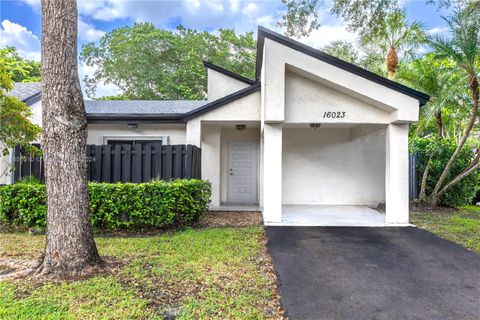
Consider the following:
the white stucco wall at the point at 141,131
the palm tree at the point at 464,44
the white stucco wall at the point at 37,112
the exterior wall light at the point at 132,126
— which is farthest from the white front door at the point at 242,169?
the white stucco wall at the point at 37,112

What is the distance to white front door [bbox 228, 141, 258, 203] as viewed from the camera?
11766 mm

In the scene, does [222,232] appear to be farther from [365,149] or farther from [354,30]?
[354,30]

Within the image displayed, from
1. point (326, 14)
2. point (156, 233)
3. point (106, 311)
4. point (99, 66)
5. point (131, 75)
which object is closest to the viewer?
point (106, 311)

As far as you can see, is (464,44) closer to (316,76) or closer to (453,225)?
(316,76)

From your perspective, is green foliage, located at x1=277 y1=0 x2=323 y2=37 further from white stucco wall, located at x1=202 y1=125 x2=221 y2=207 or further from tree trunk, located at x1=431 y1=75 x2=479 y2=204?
tree trunk, located at x1=431 y1=75 x2=479 y2=204

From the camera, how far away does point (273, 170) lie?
7754 millimetres

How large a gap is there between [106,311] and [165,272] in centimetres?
121

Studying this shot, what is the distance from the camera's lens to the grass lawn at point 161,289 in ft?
10.4

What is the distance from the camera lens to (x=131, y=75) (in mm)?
26938

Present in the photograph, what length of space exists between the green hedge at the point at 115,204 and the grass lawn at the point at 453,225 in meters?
6.39

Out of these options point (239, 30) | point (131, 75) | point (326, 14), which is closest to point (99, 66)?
point (131, 75)

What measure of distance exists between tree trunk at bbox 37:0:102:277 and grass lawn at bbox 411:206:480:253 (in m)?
7.32

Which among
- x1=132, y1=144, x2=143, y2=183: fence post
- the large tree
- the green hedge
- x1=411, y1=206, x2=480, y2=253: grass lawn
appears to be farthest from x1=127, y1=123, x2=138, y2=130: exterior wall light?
the large tree

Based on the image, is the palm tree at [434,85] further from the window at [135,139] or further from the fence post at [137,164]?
the fence post at [137,164]
